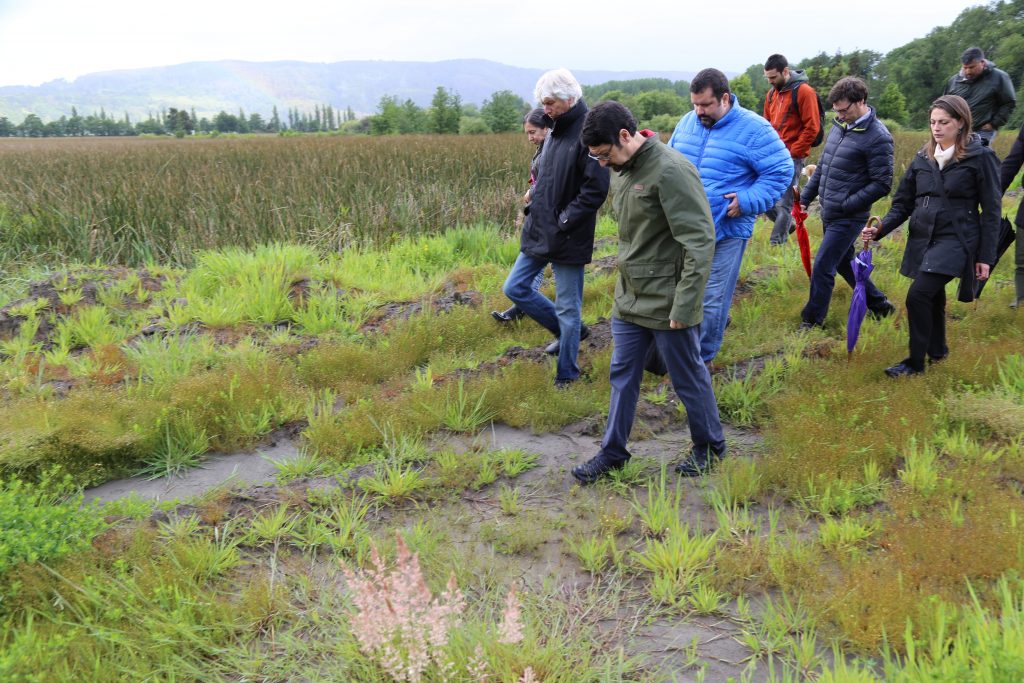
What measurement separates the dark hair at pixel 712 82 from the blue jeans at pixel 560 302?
1356 mm

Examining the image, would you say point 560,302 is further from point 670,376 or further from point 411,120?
point 411,120

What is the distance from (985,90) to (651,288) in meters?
6.04

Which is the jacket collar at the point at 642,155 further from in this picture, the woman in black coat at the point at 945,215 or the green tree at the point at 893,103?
the green tree at the point at 893,103

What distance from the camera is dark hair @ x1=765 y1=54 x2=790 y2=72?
6.95 meters

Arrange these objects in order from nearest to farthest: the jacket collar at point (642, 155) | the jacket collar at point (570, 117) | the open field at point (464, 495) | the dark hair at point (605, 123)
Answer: the open field at point (464, 495) → the dark hair at point (605, 123) → the jacket collar at point (642, 155) → the jacket collar at point (570, 117)

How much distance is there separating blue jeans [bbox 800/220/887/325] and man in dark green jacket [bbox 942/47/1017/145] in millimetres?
2638

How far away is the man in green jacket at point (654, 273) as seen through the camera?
318 cm

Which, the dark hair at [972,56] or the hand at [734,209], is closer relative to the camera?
the hand at [734,209]

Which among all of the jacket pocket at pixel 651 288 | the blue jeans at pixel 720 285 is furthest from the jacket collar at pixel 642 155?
the blue jeans at pixel 720 285

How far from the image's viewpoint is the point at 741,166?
4309mm

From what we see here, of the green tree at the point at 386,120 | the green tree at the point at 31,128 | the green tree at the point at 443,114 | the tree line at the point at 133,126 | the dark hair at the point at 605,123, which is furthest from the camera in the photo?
the green tree at the point at 31,128

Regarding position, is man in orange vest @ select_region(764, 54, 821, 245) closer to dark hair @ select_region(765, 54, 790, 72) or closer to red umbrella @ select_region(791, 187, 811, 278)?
dark hair @ select_region(765, 54, 790, 72)

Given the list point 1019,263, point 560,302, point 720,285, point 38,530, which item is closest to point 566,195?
point 560,302

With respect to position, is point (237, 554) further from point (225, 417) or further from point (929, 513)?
point (929, 513)
